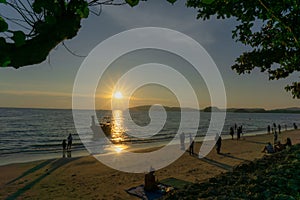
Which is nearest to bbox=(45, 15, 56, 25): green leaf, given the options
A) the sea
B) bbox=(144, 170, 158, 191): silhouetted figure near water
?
bbox=(144, 170, 158, 191): silhouetted figure near water

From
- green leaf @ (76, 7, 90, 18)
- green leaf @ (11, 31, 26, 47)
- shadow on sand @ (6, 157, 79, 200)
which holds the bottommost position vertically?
shadow on sand @ (6, 157, 79, 200)

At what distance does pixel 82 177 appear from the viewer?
15547 millimetres

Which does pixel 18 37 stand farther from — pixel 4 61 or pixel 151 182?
pixel 151 182

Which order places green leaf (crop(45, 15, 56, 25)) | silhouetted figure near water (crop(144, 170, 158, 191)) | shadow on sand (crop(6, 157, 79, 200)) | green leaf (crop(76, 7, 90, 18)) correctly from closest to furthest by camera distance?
green leaf (crop(45, 15, 56, 25)) < green leaf (crop(76, 7, 90, 18)) < silhouetted figure near water (crop(144, 170, 158, 191)) < shadow on sand (crop(6, 157, 79, 200))

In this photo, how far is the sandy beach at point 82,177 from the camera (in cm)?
1195

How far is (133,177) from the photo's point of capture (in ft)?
48.1

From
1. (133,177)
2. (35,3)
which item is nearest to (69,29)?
(35,3)

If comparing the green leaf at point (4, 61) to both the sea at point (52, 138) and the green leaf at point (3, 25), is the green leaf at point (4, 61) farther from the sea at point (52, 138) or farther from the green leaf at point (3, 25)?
the sea at point (52, 138)

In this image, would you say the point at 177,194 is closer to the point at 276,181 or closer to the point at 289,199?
the point at 276,181

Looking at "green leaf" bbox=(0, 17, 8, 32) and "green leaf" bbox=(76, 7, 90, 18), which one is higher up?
"green leaf" bbox=(76, 7, 90, 18)

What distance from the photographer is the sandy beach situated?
39.2 feet

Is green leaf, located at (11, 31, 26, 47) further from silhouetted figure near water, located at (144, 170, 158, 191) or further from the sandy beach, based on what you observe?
the sandy beach

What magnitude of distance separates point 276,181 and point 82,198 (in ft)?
28.3

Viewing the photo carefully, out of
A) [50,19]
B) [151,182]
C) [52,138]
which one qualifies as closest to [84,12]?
[50,19]
